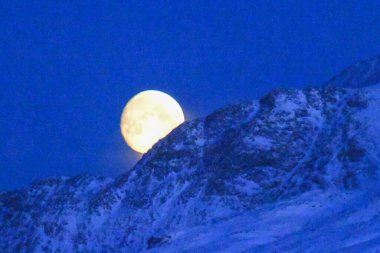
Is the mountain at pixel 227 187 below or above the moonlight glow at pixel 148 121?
below

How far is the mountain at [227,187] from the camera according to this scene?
1146 inches

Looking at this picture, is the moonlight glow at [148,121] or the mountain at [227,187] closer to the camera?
the mountain at [227,187]

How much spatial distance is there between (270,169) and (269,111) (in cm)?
395

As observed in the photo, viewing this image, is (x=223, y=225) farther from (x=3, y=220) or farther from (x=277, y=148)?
(x=3, y=220)

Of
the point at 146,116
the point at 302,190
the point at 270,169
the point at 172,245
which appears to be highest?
the point at 146,116

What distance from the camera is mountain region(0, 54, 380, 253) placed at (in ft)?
95.5

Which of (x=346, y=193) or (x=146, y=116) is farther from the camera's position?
(x=146, y=116)

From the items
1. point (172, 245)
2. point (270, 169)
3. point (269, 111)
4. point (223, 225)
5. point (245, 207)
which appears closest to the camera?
point (172, 245)

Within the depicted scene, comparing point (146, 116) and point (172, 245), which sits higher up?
point (146, 116)

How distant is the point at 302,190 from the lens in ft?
104

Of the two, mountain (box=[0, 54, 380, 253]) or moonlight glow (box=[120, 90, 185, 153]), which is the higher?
moonlight glow (box=[120, 90, 185, 153])

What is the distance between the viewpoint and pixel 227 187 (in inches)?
1320

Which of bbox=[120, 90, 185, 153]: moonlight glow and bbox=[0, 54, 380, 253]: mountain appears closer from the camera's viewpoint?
bbox=[0, 54, 380, 253]: mountain

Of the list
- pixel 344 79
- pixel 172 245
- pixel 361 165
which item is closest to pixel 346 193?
pixel 361 165
